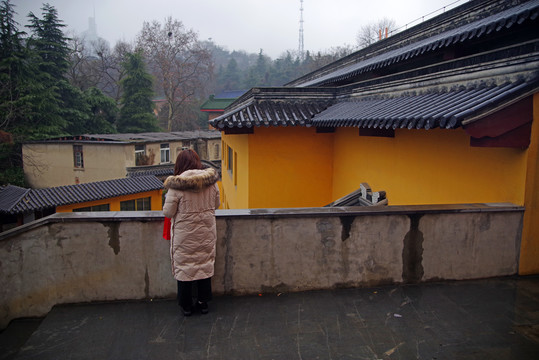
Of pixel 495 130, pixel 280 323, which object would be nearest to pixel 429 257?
pixel 495 130

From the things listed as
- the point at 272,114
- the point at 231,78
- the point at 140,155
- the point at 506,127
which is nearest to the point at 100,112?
the point at 140,155

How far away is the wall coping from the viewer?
3311 millimetres

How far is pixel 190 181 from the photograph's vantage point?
10.1 feet

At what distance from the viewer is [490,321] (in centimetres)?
308

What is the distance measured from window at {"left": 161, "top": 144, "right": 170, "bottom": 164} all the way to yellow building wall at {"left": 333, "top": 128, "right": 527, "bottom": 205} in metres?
20.3

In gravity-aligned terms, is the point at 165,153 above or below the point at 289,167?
above

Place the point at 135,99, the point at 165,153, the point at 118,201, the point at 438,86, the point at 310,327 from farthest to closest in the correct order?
the point at 135,99 < the point at 165,153 < the point at 118,201 < the point at 438,86 < the point at 310,327

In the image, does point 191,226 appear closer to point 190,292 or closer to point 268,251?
point 190,292

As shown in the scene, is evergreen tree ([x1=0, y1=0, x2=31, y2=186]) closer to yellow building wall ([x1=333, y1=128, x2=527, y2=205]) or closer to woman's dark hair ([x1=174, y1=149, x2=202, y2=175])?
yellow building wall ([x1=333, y1=128, x2=527, y2=205])

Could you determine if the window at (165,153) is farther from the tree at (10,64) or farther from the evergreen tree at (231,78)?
the evergreen tree at (231,78)

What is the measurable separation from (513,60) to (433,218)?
1.88m

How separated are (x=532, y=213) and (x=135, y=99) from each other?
110 feet

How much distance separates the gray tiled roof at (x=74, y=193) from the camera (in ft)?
50.5

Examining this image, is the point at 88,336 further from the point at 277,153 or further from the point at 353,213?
the point at 277,153
